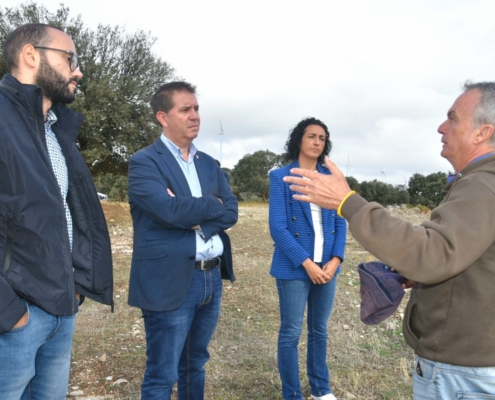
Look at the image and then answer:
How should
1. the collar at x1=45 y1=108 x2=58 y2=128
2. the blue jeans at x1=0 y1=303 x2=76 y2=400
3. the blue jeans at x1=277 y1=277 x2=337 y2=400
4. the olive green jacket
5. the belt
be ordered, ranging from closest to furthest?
the olive green jacket
the blue jeans at x1=0 y1=303 x2=76 y2=400
the collar at x1=45 y1=108 x2=58 y2=128
the belt
the blue jeans at x1=277 y1=277 x2=337 y2=400

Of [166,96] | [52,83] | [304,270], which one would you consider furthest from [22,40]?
[304,270]

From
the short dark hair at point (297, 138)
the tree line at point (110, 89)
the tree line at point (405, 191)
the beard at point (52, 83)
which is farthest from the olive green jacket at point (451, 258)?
the tree line at point (405, 191)

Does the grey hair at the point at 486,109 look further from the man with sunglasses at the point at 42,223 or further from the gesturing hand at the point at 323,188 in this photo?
the man with sunglasses at the point at 42,223

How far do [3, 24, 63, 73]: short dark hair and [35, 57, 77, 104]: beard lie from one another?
0.10 m

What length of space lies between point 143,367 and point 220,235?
1669mm

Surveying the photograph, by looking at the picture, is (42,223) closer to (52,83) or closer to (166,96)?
(52,83)

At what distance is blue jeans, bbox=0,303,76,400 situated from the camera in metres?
1.93

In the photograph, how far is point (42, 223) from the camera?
1942mm

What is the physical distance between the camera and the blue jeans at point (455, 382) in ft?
5.86

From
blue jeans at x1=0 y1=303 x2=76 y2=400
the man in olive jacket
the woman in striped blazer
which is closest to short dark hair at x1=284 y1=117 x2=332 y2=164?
the woman in striped blazer

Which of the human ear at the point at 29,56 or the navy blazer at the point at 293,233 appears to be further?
the navy blazer at the point at 293,233

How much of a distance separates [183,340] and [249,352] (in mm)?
1754

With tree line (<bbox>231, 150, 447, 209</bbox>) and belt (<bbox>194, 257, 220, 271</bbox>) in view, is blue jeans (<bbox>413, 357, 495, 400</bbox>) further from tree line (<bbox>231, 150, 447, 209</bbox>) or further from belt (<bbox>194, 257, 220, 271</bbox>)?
tree line (<bbox>231, 150, 447, 209</bbox>)

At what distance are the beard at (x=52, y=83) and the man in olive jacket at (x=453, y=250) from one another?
133cm
